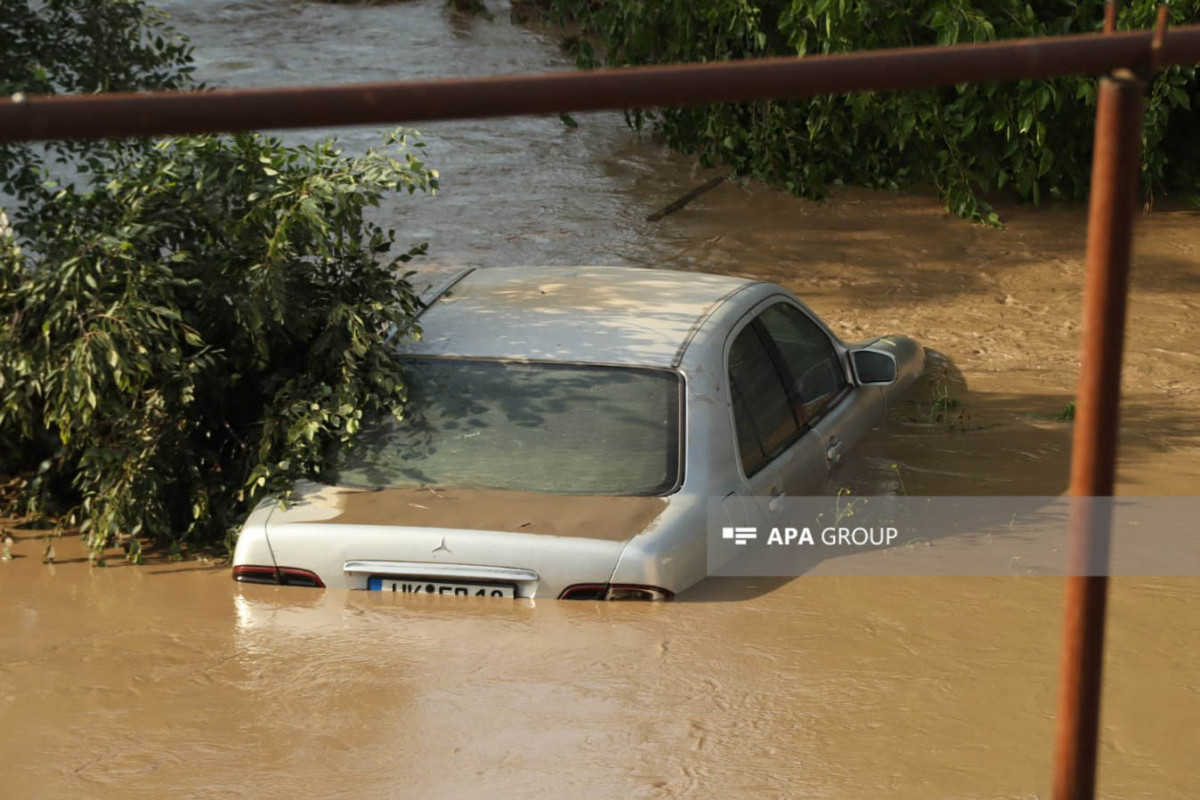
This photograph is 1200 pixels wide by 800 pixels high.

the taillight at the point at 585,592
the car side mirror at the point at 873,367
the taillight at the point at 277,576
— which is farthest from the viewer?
the car side mirror at the point at 873,367

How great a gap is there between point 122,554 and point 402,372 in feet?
4.62

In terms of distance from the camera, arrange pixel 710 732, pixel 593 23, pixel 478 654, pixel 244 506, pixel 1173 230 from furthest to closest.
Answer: pixel 593 23 → pixel 1173 230 → pixel 244 506 → pixel 478 654 → pixel 710 732

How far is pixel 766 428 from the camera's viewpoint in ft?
18.1

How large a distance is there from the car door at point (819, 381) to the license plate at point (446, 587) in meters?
1.75

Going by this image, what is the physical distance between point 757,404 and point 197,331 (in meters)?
2.21

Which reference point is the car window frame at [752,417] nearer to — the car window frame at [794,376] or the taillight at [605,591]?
the car window frame at [794,376]

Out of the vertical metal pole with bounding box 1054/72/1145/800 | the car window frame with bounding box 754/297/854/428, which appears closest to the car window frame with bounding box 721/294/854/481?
the car window frame with bounding box 754/297/854/428

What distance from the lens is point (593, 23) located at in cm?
1341

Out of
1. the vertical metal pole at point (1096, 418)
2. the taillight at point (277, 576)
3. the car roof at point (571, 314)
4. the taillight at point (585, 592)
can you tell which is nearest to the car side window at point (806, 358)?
the car roof at point (571, 314)

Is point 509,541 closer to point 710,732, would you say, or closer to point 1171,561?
point 710,732

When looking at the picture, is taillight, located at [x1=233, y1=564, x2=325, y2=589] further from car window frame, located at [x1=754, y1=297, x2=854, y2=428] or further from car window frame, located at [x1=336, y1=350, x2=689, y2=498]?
car window frame, located at [x1=754, y1=297, x2=854, y2=428]

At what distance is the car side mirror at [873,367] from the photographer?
6207 mm

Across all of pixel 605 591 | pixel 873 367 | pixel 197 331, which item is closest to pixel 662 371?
pixel 605 591

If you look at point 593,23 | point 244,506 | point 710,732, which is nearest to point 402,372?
point 244,506
